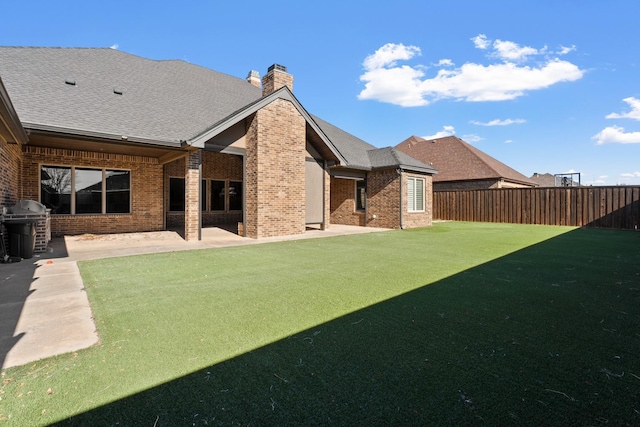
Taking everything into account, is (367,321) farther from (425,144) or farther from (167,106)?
(425,144)

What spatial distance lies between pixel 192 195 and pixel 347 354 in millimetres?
8742

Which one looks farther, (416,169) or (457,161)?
(457,161)

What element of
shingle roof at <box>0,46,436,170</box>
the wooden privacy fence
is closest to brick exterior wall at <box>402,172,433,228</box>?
shingle roof at <box>0,46,436,170</box>

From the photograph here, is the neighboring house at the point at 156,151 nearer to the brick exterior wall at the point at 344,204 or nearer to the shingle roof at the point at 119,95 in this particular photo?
the shingle roof at the point at 119,95

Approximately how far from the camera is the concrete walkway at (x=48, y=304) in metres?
2.94

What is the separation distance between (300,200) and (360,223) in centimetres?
526

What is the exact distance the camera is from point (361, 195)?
1686 centimetres

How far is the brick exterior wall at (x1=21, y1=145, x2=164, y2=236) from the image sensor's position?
1009 centimetres

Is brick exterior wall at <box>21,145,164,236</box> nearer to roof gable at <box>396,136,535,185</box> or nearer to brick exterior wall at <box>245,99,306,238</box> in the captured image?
brick exterior wall at <box>245,99,306,238</box>

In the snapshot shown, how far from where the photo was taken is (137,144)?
9477 millimetres

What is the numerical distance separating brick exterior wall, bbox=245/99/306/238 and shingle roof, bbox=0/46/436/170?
86 cm

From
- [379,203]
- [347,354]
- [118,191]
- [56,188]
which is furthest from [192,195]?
[379,203]

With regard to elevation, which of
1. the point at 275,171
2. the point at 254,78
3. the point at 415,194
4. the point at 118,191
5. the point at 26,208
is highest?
the point at 254,78

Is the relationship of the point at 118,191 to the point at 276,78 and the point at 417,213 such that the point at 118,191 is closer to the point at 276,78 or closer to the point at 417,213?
the point at 276,78
